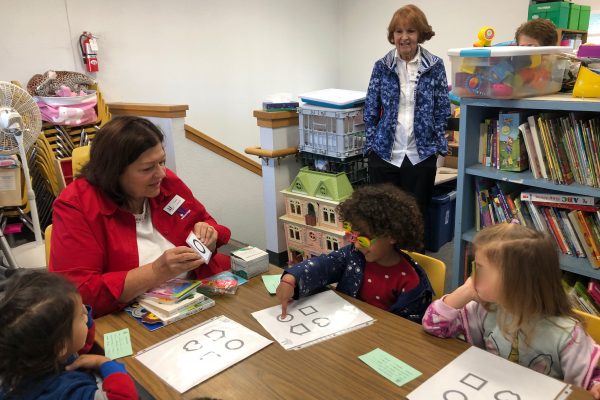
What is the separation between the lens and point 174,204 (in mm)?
1634

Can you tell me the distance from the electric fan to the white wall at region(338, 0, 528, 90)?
406cm

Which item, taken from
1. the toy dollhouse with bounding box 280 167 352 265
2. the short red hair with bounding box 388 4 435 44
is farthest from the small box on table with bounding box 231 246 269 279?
the short red hair with bounding box 388 4 435 44

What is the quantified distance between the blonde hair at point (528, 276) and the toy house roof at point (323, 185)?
1.63 meters

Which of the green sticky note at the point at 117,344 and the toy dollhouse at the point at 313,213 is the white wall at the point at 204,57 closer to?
the toy dollhouse at the point at 313,213

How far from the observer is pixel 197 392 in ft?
3.24

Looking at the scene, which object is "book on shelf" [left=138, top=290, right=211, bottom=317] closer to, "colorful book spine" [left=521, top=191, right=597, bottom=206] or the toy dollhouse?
the toy dollhouse

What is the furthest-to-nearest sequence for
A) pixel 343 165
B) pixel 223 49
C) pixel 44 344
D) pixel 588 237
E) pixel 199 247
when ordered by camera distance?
pixel 223 49, pixel 343 165, pixel 588 237, pixel 199 247, pixel 44 344

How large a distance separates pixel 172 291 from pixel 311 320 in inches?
17.5

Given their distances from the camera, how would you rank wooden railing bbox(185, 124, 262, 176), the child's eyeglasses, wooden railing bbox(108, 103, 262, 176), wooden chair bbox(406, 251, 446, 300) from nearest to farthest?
the child's eyeglasses, wooden chair bbox(406, 251, 446, 300), wooden railing bbox(108, 103, 262, 176), wooden railing bbox(185, 124, 262, 176)

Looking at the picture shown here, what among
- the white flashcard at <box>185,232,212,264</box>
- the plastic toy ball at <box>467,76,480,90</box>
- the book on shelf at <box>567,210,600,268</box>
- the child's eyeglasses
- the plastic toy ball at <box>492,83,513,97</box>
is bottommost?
the book on shelf at <box>567,210,600,268</box>

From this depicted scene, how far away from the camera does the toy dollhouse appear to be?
2.76 metres

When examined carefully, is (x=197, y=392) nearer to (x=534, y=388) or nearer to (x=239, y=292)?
(x=239, y=292)

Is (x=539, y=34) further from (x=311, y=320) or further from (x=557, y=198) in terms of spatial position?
(x=311, y=320)

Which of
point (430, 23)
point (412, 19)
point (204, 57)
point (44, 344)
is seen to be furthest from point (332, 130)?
point (430, 23)
